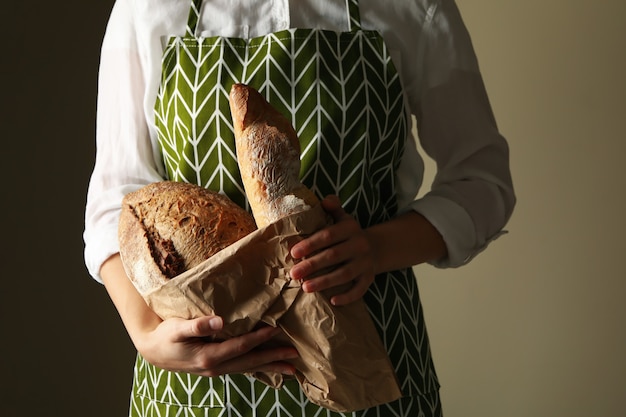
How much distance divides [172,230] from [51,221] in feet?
3.00

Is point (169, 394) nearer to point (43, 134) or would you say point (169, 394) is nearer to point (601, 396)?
point (43, 134)

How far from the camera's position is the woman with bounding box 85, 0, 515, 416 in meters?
0.95

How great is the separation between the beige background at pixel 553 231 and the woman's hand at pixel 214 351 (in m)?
1.35

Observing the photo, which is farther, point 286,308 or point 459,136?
point 459,136

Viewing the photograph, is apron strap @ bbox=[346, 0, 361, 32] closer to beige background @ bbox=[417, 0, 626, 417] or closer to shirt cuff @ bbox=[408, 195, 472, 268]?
shirt cuff @ bbox=[408, 195, 472, 268]

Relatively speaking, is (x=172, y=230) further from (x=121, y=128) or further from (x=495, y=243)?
(x=495, y=243)

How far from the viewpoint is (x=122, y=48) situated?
1.04 meters

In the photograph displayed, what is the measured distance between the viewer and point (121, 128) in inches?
41.1

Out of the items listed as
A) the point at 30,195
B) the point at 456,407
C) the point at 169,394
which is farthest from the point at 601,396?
the point at 30,195

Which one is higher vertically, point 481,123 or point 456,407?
point 481,123

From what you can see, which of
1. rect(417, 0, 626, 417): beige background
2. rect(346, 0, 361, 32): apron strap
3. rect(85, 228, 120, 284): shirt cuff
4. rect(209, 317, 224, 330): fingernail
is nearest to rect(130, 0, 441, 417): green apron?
rect(346, 0, 361, 32): apron strap

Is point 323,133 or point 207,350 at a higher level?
point 323,133

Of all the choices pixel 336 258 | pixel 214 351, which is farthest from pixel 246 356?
pixel 336 258

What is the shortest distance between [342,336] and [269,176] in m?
0.18
